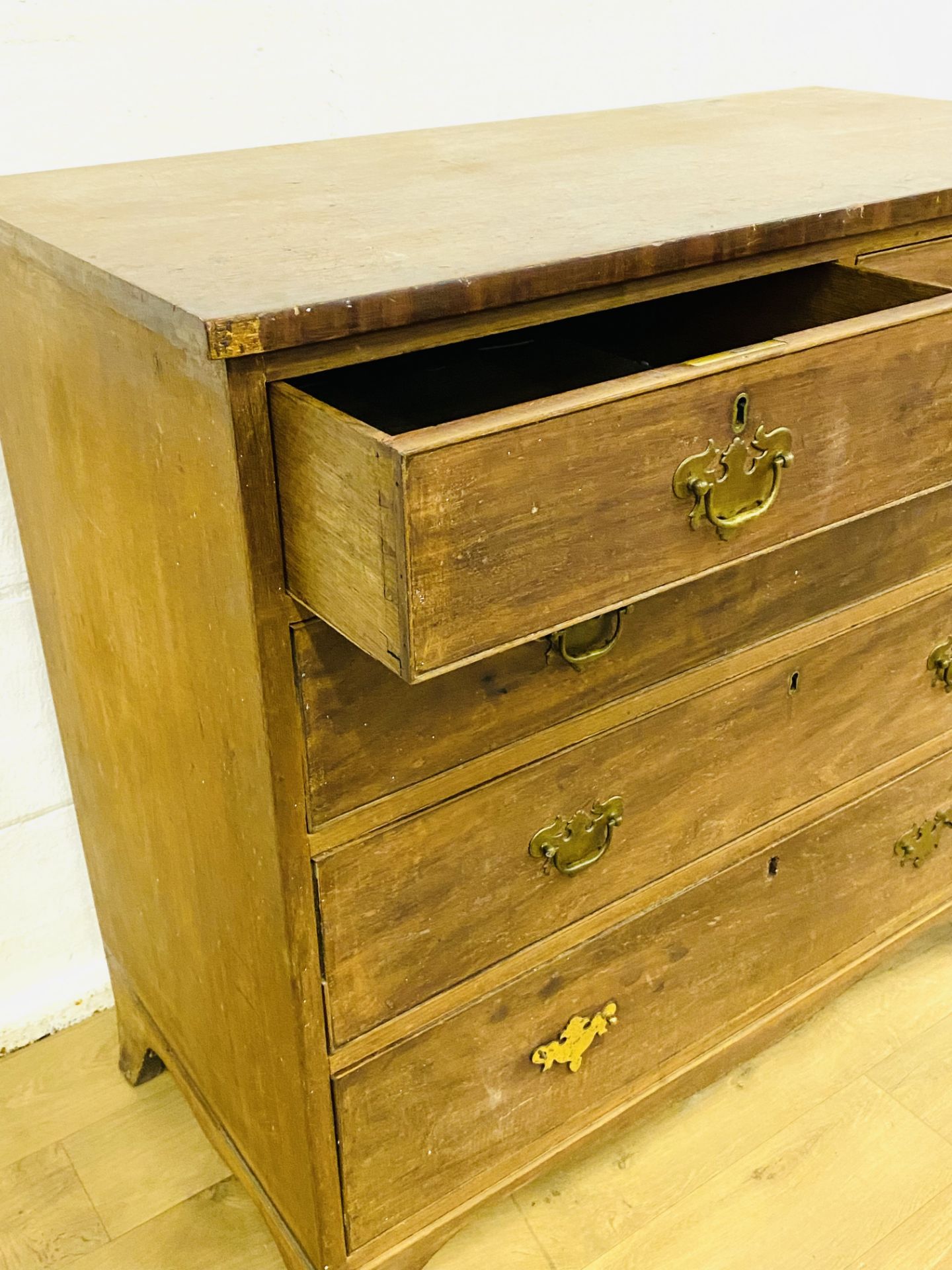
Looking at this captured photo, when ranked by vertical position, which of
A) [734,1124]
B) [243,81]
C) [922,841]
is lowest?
[734,1124]

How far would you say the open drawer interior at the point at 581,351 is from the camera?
1000 mm

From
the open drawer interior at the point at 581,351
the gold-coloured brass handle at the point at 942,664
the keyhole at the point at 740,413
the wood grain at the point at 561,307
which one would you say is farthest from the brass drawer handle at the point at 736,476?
the gold-coloured brass handle at the point at 942,664

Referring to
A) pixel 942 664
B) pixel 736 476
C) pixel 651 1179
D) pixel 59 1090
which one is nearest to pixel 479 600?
pixel 736 476

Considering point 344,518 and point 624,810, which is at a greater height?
point 344,518

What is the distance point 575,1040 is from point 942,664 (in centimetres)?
57

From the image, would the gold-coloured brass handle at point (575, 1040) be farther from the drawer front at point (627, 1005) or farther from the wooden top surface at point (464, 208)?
the wooden top surface at point (464, 208)

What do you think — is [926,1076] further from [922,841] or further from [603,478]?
[603,478]

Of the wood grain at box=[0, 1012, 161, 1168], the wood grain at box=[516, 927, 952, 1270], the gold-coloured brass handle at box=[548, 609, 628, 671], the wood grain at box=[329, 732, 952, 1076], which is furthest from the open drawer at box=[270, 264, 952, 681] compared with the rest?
the wood grain at box=[0, 1012, 161, 1168]

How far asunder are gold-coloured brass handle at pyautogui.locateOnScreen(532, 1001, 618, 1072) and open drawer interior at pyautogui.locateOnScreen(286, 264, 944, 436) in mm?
589

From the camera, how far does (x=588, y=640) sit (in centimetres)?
95

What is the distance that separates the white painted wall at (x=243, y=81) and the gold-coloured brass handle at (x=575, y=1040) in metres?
0.68

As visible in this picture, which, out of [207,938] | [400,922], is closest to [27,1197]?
[207,938]

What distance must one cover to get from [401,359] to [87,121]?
0.43 metres

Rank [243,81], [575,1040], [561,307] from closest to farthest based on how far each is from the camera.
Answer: [561,307] → [575,1040] → [243,81]
